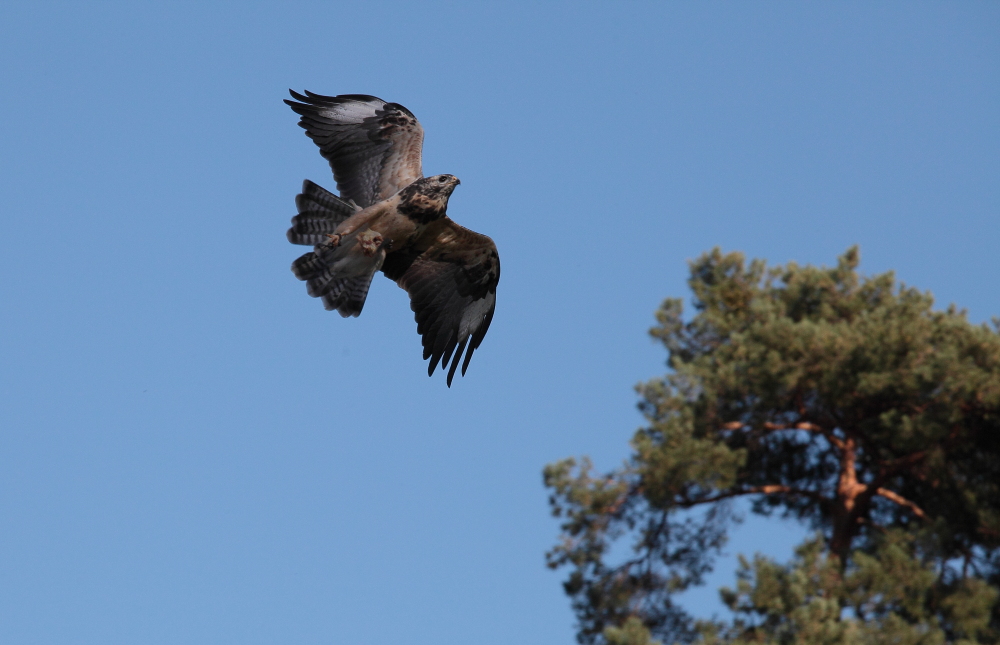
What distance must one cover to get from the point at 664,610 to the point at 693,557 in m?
0.85

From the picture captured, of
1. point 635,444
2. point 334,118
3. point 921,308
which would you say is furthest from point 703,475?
point 334,118

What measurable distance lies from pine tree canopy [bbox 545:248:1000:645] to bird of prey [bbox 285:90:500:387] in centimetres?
519

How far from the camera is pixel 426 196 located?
10305 mm

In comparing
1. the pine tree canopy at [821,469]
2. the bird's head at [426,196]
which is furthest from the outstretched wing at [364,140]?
the pine tree canopy at [821,469]

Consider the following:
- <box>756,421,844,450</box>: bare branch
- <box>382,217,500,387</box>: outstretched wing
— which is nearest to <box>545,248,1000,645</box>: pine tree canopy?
<box>756,421,844,450</box>: bare branch

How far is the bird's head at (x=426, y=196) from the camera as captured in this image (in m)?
10.3

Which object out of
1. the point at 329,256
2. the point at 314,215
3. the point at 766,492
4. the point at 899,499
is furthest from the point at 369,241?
the point at 899,499

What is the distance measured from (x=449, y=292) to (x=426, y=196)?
1.23 m

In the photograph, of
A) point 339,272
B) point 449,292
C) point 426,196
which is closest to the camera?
point 426,196

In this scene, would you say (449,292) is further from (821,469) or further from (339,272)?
(821,469)

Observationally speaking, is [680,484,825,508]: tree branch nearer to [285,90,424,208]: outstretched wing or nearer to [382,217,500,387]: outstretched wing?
[382,217,500,387]: outstretched wing

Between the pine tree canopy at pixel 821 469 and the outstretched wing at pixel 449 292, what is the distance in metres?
5.04

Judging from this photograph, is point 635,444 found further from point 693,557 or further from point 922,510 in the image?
point 922,510

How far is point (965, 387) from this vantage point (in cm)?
1532
